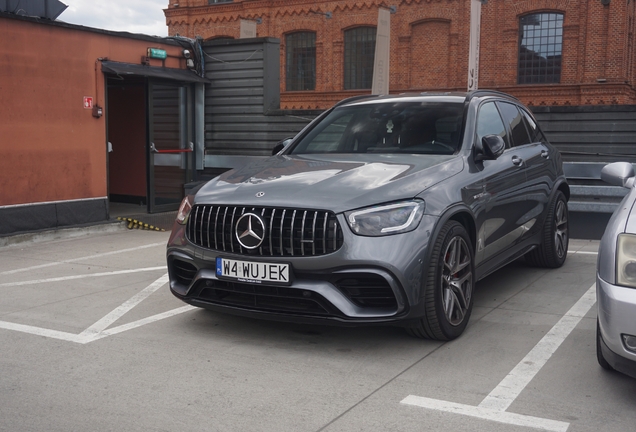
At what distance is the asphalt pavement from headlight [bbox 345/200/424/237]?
82 cm

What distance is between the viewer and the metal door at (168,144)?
41.2 ft

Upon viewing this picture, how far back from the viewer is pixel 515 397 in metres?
3.97

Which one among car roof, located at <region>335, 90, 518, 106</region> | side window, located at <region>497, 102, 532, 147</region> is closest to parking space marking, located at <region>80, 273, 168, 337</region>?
car roof, located at <region>335, 90, 518, 106</region>

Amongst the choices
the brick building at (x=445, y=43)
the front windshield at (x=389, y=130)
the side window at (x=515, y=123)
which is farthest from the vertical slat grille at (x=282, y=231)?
the brick building at (x=445, y=43)

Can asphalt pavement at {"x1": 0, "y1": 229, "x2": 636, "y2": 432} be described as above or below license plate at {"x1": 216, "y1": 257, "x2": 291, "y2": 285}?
below

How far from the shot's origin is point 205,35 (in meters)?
Answer: 38.1

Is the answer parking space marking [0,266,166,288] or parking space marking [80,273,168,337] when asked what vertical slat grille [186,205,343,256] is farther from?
parking space marking [0,266,166,288]

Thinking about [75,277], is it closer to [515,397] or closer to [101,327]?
[101,327]

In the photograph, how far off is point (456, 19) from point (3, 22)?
24973mm

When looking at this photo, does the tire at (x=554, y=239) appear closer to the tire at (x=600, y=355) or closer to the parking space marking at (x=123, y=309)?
the tire at (x=600, y=355)

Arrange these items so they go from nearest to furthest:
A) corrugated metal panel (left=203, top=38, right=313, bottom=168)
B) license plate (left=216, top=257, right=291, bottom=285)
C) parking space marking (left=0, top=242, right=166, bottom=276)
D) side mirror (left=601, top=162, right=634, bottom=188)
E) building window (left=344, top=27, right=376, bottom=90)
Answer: license plate (left=216, top=257, right=291, bottom=285), side mirror (left=601, top=162, right=634, bottom=188), parking space marking (left=0, top=242, right=166, bottom=276), corrugated metal panel (left=203, top=38, right=313, bottom=168), building window (left=344, top=27, right=376, bottom=90)

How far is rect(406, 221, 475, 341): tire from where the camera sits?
4.68 m

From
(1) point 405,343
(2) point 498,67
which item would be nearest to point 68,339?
(1) point 405,343

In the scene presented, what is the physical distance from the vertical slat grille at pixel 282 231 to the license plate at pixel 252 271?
78 millimetres
